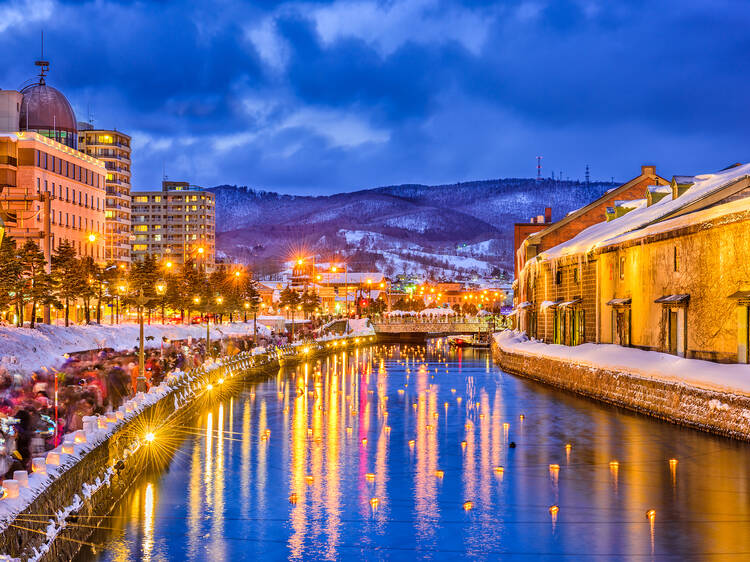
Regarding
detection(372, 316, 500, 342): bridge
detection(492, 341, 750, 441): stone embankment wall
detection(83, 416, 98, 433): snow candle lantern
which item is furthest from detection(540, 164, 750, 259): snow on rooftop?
detection(372, 316, 500, 342): bridge

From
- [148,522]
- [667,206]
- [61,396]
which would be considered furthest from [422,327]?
[148,522]

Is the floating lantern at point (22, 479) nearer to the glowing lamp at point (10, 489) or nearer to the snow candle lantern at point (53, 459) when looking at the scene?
the glowing lamp at point (10, 489)

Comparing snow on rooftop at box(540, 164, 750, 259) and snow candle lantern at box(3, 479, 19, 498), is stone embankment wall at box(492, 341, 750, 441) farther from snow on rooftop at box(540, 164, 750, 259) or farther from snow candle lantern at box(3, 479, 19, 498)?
snow candle lantern at box(3, 479, 19, 498)

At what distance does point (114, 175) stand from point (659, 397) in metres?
135

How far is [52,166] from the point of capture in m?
95.9

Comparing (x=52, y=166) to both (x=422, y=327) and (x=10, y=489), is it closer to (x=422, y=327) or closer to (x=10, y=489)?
(x=422, y=327)

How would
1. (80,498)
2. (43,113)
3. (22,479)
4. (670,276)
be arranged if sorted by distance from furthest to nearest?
(43,113) < (670,276) < (80,498) < (22,479)

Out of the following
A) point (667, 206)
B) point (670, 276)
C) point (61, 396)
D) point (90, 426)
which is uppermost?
point (667, 206)

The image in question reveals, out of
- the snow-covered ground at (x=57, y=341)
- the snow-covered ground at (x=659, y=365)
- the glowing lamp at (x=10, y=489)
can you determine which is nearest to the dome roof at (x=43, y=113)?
the snow-covered ground at (x=57, y=341)

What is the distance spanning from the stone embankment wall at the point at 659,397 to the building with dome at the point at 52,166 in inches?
2107

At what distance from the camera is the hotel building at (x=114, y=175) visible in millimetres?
145625

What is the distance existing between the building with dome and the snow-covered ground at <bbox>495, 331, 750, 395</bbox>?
176ft

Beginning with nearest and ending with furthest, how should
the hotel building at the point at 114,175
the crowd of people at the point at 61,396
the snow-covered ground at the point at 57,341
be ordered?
the crowd of people at the point at 61,396 → the snow-covered ground at the point at 57,341 → the hotel building at the point at 114,175

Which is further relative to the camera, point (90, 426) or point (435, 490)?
point (435, 490)
